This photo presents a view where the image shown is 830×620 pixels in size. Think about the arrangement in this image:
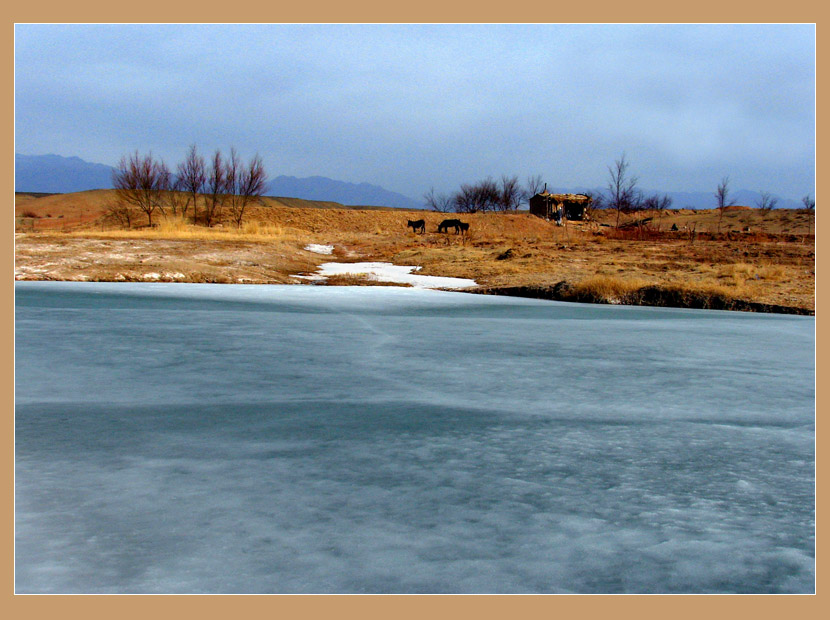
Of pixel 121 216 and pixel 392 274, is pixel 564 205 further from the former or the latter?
pixel 392 274

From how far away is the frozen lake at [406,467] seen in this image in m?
2.64

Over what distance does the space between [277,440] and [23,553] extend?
61.1 inches

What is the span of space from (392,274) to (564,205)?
50.3 metres

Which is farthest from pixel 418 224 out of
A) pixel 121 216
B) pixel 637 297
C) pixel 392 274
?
pixel 637 297

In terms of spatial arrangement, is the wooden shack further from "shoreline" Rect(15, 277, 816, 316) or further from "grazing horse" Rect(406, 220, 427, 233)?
"shoreline" Rect(15, 277, 816, 316)

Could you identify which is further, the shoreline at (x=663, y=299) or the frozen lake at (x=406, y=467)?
the shoreline at (x=663, y=299)

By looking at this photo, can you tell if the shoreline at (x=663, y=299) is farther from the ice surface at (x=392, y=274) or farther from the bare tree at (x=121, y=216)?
the bare tree at (x=121, y=216)

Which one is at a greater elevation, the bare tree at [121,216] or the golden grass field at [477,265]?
the bare tree at [121,216]

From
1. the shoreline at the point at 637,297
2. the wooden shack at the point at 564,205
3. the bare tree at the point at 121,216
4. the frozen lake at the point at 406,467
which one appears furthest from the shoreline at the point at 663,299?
the wooden shack at the point at 564,205

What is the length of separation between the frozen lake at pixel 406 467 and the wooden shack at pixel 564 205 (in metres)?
57.4

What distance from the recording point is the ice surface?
52.4ft

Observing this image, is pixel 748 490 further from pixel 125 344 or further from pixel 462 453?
pixel 125 344

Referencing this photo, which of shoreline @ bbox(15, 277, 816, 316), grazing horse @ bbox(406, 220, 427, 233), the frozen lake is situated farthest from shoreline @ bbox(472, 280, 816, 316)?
grazing horse @ bbox(406, 220, 427, 233)

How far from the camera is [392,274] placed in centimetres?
1767
